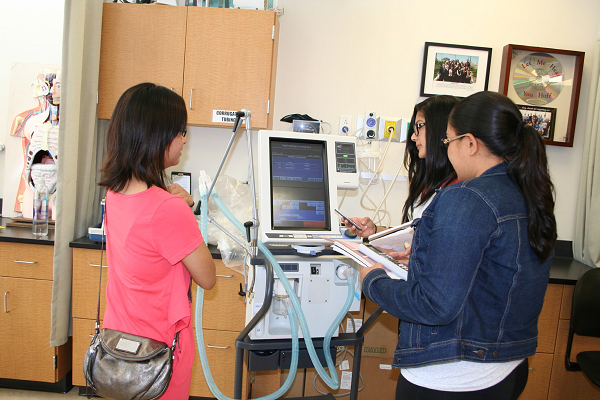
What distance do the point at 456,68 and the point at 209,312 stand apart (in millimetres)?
2083

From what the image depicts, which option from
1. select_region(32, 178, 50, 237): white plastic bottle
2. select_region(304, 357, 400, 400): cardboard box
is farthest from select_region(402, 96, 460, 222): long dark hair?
select_region(32, 178, 50, 237): white plastic bottle

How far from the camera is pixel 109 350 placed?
108 centimetres

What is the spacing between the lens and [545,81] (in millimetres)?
2615

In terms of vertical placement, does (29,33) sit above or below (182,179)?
above

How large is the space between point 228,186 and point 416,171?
1071mm

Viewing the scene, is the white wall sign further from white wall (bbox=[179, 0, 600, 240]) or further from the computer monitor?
the computer monitor

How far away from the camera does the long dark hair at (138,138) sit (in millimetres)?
1065

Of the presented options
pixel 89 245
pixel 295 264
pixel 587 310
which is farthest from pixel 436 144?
pixel 89 245

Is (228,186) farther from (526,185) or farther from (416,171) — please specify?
(526,185)

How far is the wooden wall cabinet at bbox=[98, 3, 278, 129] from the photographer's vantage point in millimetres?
2271

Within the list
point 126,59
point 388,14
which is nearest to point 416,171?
point 388,14

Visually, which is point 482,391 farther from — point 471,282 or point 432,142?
point 432,142

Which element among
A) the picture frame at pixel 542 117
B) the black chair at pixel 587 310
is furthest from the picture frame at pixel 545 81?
the black chair at pixel 587 310

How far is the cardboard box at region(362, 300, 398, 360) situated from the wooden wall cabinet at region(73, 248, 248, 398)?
67 cm
